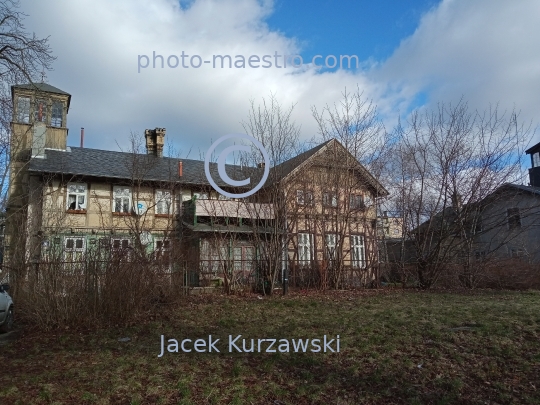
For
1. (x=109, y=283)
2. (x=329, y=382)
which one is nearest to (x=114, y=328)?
Result: (x=109, y=283)

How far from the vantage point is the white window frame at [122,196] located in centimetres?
1934

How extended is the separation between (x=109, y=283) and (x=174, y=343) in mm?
2485

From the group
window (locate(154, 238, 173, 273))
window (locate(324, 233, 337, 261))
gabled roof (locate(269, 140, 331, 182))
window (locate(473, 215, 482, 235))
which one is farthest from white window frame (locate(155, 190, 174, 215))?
window (locate(473, 215, 482, 235))

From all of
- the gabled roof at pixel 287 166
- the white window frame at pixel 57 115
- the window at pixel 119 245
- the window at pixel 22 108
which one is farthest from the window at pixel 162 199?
the window at pixel 119 245

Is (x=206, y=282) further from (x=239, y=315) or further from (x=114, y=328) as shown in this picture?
(x=114, y=328)

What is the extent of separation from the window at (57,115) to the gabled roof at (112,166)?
1.65 metres

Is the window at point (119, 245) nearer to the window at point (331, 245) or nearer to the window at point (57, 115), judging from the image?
the window at point (331, 245)

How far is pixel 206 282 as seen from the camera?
13.9m

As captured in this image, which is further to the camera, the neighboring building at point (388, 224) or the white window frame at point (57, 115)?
the white window frame at point (57, 115)

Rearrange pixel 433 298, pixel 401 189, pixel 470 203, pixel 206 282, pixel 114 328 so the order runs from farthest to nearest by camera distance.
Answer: pixel 401 189, pixel 470 203, pixel 206 282, pixel 433 298, pixel 114 328

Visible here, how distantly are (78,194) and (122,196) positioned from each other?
1873 millimetres

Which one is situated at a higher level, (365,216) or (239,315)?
(365,216)

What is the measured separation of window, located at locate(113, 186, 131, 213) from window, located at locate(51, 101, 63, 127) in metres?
5.93

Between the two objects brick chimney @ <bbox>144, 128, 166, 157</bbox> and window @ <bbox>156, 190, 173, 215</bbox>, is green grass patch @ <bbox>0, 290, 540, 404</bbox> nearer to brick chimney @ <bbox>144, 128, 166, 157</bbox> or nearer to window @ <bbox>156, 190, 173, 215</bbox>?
window @ <bbox>156, 190, 173, 215</bbox>
